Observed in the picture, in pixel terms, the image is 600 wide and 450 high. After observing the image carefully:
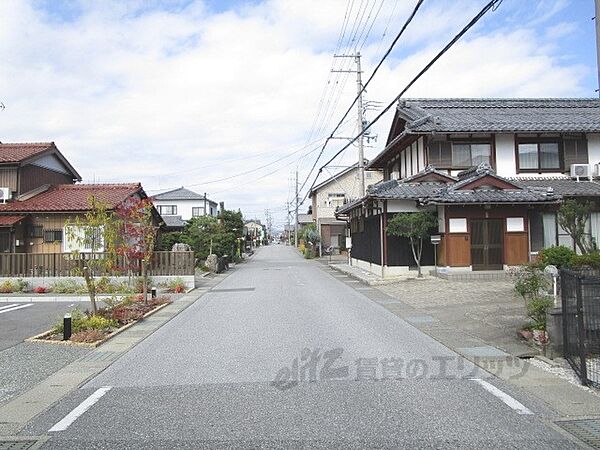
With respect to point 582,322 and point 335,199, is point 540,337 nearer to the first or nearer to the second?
point 582,322

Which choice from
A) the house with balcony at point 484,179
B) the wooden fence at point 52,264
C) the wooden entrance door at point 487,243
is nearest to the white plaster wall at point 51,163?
the wooden fence at point 52,264

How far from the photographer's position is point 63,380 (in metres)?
7.25

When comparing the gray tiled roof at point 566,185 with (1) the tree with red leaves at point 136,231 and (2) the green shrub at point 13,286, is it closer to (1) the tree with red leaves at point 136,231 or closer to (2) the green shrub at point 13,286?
(1) the tree with red leaves at point 136,231

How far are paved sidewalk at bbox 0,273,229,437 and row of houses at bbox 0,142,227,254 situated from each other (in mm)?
11995

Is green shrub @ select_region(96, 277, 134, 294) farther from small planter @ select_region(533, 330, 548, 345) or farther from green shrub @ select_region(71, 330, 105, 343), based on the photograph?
small planter @ select_region(533, 330, 548, 345)

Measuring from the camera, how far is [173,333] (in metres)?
11.0

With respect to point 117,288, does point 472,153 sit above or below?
above

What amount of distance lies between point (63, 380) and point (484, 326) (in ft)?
26.0

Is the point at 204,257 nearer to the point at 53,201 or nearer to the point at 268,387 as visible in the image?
the point at 53,201

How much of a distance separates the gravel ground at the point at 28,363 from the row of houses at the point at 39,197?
1262 cm

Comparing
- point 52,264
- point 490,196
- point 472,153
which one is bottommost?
point 52,264

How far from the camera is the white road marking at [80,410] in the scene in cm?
535

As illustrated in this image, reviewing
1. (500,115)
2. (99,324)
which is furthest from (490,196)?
(99,324)

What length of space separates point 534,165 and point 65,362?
871 inches
